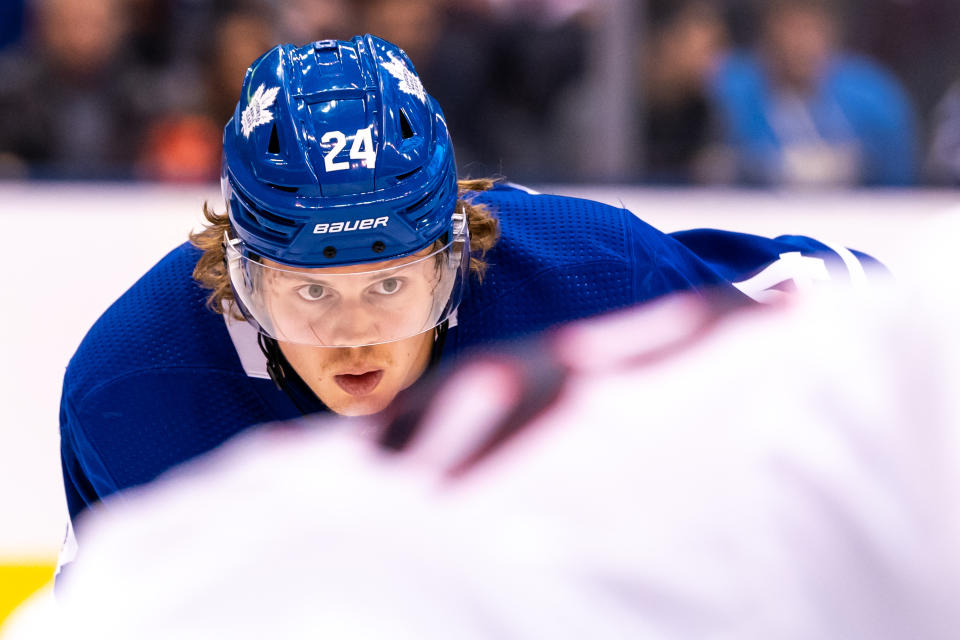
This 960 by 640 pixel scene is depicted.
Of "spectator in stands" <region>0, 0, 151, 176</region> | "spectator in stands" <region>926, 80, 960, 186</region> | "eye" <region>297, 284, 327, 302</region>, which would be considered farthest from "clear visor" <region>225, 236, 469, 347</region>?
"spectator in stands" <region>926, 80, 960, 186</region>

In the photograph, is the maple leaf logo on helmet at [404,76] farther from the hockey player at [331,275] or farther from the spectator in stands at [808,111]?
the spectator in stands at [808,111]

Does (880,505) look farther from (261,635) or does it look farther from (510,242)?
(510,242)

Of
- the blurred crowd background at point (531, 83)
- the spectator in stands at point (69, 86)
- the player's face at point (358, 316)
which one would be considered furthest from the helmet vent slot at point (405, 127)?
the spectator in stands at point (69, 86)

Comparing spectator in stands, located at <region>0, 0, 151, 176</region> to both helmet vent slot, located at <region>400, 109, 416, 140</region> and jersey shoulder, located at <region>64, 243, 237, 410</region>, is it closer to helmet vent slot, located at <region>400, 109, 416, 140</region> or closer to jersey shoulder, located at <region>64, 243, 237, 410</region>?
jersey shoulder, located at <region>64, 243, 237, 410</region>

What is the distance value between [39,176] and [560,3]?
1.35 meters

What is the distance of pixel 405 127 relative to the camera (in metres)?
1.18

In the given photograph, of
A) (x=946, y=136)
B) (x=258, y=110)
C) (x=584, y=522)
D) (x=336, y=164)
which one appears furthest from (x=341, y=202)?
(x=946, y=136)

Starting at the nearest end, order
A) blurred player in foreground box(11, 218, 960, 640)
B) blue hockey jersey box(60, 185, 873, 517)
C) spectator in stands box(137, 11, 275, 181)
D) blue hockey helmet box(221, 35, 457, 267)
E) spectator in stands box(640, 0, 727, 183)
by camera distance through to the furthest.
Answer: blurred player in foreground box(11, 218, 960, 640) < blue hockey helmet box(221, 35, 457, 267) < blue hockey jersey box(60, 185, 873, 517) < spectator in stands box(137, 11, 275, 181) < spectator in stands box(640, 0, 727, 183)

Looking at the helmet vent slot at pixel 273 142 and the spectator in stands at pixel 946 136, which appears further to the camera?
the spectator in stands at pixel 946 136

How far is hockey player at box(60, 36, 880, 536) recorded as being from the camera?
114cm

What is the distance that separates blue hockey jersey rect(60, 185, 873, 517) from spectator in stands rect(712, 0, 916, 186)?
5.11 ft

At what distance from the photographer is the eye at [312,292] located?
3.85 feet

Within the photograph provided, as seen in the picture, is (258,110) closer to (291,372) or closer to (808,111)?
(291,372)

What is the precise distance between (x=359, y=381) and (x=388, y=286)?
0.10 meters
